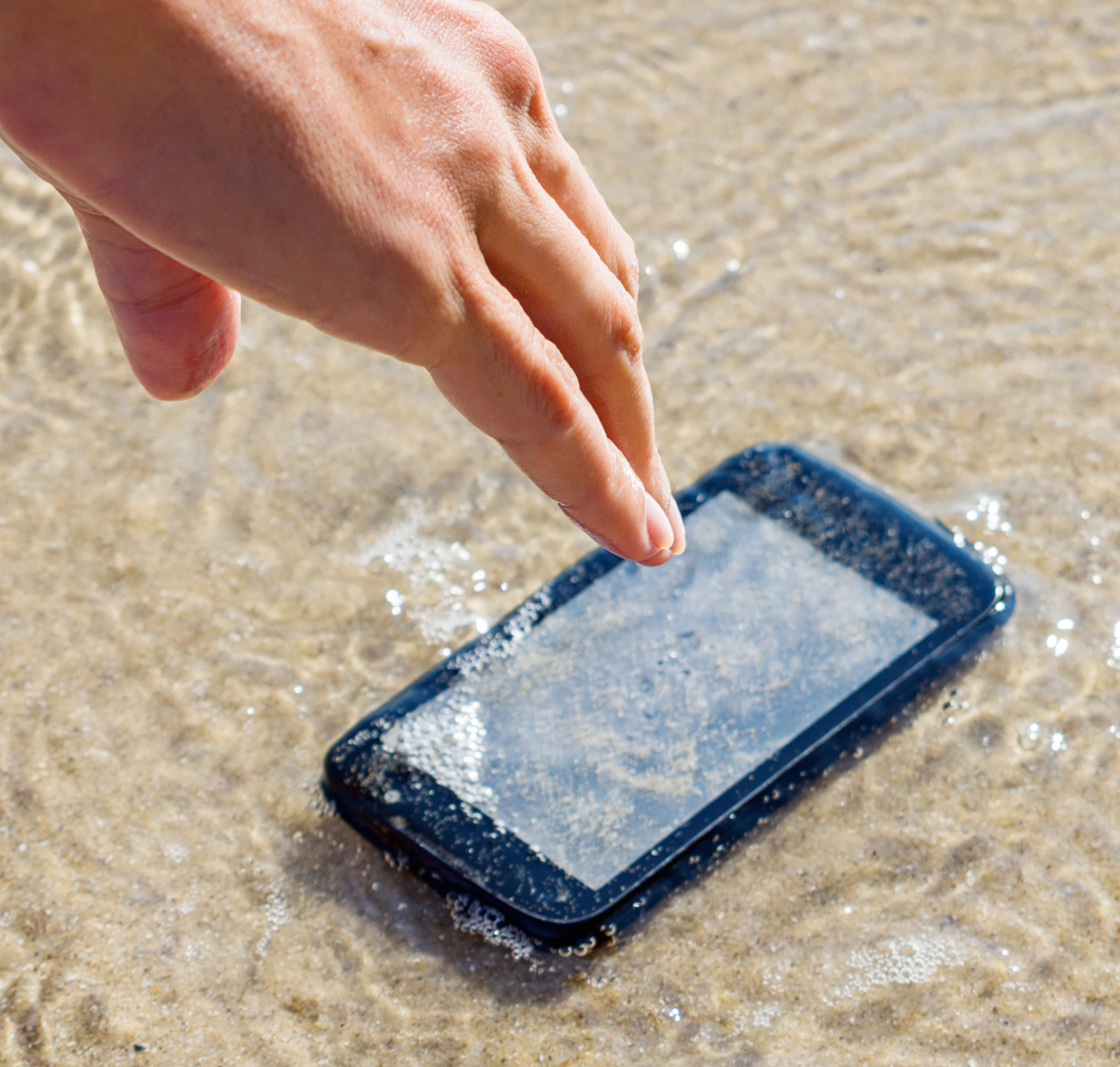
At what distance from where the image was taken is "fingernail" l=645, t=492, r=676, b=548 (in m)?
1.21

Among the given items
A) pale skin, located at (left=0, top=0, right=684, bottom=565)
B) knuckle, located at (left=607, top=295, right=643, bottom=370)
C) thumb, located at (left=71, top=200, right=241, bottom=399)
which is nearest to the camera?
pale skin, located at (left=0, top=0, right=684, bottom=565)

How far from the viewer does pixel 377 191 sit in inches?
35.8

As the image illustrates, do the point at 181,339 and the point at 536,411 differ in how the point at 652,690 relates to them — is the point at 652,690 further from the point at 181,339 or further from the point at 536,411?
the point at 181,339

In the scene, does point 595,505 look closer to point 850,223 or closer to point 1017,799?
point 1017,799

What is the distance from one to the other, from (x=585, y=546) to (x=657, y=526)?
0.65 meters

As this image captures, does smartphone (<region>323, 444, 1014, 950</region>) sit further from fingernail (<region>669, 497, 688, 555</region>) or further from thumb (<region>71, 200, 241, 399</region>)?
thumb (<region>71, 200, 241, 399</region>)

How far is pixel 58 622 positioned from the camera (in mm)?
1692

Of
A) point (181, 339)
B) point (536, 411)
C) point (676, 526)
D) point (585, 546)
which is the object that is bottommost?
point (585, 546)

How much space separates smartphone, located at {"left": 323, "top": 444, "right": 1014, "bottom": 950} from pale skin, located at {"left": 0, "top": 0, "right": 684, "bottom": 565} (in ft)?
1.15

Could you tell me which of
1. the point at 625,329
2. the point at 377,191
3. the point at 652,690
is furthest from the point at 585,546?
the point at 377,191

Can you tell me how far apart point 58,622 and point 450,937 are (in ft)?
2.61

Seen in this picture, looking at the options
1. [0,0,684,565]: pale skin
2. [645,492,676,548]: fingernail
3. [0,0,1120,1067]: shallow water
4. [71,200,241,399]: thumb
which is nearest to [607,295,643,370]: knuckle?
[0,0,684,565]: pale skin

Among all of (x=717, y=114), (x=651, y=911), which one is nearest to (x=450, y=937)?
(x=651, y=911)

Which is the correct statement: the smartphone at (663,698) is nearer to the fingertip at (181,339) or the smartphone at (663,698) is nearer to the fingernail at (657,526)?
the fingernail at (657,526)
